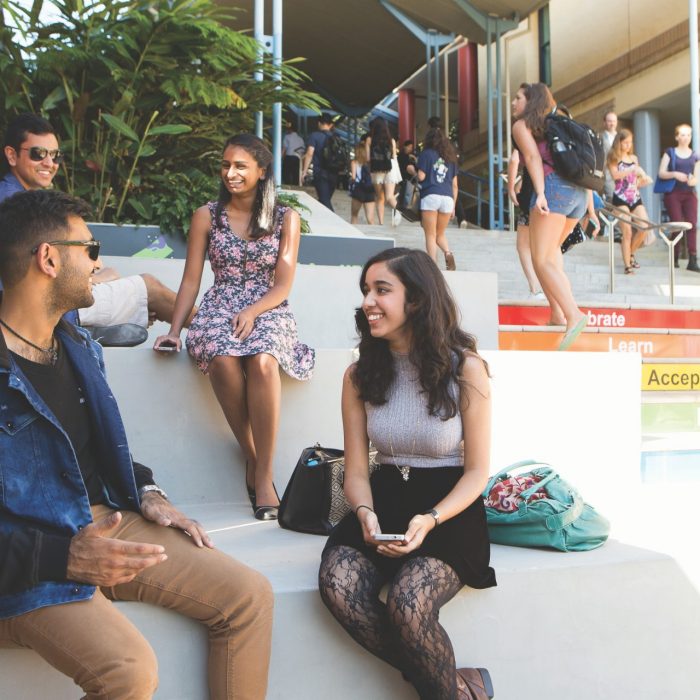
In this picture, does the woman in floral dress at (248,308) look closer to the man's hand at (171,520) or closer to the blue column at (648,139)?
the man's hand at (171,520)

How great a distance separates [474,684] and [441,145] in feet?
25.8

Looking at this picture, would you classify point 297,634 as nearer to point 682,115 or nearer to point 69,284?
point 69,284

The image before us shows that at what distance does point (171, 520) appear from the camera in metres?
2.61

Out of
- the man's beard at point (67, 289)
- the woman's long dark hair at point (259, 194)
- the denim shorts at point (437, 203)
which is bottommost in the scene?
the man's beard at point (67, 289)

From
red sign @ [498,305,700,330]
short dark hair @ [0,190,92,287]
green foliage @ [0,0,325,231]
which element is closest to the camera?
short dark hair @ [0,190,92,287]

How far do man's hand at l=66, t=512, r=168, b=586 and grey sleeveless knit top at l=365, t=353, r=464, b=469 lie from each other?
40.1 inches

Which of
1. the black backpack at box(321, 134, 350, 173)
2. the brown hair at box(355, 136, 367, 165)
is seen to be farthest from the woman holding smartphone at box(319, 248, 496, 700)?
the brown hair at box(355, 136, 367, 165)

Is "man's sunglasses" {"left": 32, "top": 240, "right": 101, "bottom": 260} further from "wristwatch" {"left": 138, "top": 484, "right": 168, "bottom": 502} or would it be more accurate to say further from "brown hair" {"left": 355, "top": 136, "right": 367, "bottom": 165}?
"brown hair" {"left": 355, "top": 136, "right": 367, "bottom": 165}

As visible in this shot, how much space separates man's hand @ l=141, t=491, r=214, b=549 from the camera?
2.59 meters

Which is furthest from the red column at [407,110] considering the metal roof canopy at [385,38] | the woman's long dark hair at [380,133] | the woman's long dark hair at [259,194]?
the woman's long dark hair at [259,194]

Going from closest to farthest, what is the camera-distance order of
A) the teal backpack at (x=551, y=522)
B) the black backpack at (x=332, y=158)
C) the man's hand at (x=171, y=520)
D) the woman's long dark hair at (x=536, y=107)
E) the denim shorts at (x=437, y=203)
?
1. the man's hand at (x=171, y=520)
2. the teal backpack at (x=551, y=522)
3. the woman's long dark hair at (x=536, y=107)
4. the denim shorts at (x=437, y=203)
5. the black backpack at (x=332, y=158)

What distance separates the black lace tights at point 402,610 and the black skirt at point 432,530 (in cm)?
4

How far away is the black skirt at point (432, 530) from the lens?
2760 mm

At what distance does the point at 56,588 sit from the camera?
2.20m
